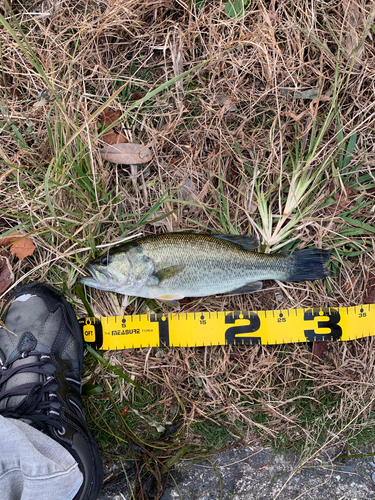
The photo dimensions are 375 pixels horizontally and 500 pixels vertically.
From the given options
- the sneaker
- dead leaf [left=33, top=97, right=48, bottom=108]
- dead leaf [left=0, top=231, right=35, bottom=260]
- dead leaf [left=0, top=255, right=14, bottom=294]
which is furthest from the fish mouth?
dead leaf [left=33, top=97, right=48, bottom=108]

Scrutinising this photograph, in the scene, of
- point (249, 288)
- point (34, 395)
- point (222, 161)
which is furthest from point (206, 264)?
point (34, 395)

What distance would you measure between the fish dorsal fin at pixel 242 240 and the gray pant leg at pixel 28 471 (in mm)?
2441

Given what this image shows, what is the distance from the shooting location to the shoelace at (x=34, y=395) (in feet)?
10.6

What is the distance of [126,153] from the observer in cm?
377

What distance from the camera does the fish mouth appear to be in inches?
137

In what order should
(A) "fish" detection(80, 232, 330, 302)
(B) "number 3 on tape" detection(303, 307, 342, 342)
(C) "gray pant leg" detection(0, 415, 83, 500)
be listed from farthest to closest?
(B) "number 3 on tape" detection(303, 307, 342, 342) < (A) "fish" detection(80, 232, 330, 302) < (C) "gray pant leg" detection(0, 415, 83, 500)

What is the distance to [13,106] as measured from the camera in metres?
3.79

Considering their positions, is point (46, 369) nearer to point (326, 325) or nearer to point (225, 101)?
point (326, 325)

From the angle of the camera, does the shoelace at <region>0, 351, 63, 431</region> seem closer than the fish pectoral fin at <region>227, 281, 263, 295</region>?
Yes

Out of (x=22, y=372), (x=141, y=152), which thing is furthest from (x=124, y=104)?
Result: (x=22, y=372)

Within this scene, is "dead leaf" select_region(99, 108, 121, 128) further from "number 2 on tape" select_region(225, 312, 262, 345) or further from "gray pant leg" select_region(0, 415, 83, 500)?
"gray pant leg" select_region(0, 415, 83, 500)

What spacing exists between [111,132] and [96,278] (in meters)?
1.65

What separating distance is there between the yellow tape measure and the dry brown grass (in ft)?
0.45

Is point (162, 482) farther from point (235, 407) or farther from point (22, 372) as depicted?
point (22, 372)
